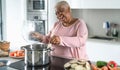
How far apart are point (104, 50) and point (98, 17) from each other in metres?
0.72

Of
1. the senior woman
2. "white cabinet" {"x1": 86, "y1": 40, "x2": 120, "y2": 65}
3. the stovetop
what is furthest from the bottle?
the stovetop

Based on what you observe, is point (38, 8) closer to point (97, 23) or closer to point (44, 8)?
point (44, 8)

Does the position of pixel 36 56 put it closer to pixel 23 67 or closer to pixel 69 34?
pixel 23 67

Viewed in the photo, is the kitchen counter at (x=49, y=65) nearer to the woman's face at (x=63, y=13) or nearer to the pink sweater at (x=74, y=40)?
the pink sweater at (x=74, y=40)

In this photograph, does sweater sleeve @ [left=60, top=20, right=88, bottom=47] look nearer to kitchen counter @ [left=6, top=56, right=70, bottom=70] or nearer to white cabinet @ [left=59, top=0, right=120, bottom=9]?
kitchen counter @ [left=6, top=56, right=70, bottom=70]

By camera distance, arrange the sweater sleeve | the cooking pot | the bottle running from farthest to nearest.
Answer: the bottle, the sweater sleeve, the cooking pot

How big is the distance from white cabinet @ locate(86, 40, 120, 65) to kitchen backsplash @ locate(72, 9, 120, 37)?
0.49m

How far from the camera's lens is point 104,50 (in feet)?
8.68

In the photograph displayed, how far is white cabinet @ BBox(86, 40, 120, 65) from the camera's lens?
8.35 ft

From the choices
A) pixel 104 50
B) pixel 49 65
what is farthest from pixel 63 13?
pixel 104 50

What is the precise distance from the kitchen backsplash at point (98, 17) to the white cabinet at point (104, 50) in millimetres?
495

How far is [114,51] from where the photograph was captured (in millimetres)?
2549

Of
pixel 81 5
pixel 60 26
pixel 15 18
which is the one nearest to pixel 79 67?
pixel 60 26

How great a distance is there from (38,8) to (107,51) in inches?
52.1
